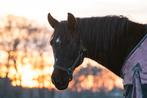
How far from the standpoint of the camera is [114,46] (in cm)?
986

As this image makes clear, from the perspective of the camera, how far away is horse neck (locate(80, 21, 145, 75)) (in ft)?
32.1

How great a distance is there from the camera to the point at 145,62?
9.43 metres

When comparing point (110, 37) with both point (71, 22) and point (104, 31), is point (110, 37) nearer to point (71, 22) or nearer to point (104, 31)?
point (104, 31)

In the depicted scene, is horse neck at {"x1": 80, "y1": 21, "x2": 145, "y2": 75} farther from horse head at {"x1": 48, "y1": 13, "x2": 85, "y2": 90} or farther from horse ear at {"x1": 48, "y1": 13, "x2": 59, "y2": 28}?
horse ear at {"x1": 48, "y1": 13, "x2": 59, "y2": 28}

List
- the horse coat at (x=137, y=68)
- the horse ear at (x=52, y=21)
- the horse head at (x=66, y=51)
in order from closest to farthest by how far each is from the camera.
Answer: the horse coat at (x=137, y=68) → the horse head at (x=66, y=51) → the horse ear at (x=52, y=21)

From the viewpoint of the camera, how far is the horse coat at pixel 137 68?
945cm

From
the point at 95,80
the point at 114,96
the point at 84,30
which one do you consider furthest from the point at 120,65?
the point at 114,96

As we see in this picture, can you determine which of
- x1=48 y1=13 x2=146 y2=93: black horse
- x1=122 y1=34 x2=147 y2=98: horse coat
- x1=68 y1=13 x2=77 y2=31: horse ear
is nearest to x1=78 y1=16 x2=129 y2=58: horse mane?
x1=48 y1=13 x2=146 y2=93: black horse

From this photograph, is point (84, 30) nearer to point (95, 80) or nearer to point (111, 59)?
point (111, 59)

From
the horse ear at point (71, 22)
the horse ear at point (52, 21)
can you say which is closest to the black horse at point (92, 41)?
the horse ear at point (71, 22)

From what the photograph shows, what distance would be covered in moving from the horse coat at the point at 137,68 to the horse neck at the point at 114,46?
0.70ft

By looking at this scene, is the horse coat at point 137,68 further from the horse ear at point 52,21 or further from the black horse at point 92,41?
the horse ear at point 52,21

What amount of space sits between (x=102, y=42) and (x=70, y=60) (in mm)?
587

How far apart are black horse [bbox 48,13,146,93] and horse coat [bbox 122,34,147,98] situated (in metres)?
0.22
